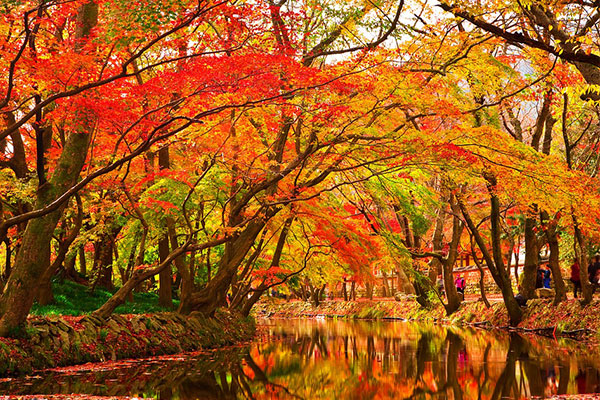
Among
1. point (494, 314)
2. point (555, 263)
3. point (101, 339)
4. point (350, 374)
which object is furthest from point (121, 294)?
point (494, 314)

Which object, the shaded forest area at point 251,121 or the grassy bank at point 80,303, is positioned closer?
the shaded forest area at point 251,121

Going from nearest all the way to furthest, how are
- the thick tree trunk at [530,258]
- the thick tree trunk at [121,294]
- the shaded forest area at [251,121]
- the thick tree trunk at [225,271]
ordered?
the shaded forest area at [251,121], the thick tree trunk at [121,294], the thick tree trunk at [225,271], the thick tree trunk at [530,258]

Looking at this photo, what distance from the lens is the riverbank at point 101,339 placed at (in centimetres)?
920

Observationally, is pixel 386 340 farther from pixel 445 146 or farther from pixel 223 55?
pixel 223 55

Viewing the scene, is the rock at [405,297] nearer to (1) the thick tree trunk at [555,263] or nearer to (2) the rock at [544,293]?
(2) the rock at [544,293]

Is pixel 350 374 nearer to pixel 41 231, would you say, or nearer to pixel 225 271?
pixel 41 231

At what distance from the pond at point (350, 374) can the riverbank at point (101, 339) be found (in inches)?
15.9

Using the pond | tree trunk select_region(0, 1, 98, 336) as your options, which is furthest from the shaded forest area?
the pond

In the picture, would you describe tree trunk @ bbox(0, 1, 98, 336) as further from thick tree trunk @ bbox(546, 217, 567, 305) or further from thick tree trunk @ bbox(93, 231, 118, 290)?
thick tree trunk @ bbox(546, 217, 567, 305)

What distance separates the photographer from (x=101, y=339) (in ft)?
36.6

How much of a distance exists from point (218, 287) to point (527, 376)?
8558mm

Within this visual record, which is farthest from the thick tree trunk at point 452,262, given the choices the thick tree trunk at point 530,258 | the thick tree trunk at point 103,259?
the thick tree trunk at point 103,259

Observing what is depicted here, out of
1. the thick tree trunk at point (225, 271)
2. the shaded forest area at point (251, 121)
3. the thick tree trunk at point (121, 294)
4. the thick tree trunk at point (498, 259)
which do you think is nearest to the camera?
the shaded forest area at point (251, 121)

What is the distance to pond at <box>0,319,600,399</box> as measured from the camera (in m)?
7.26
